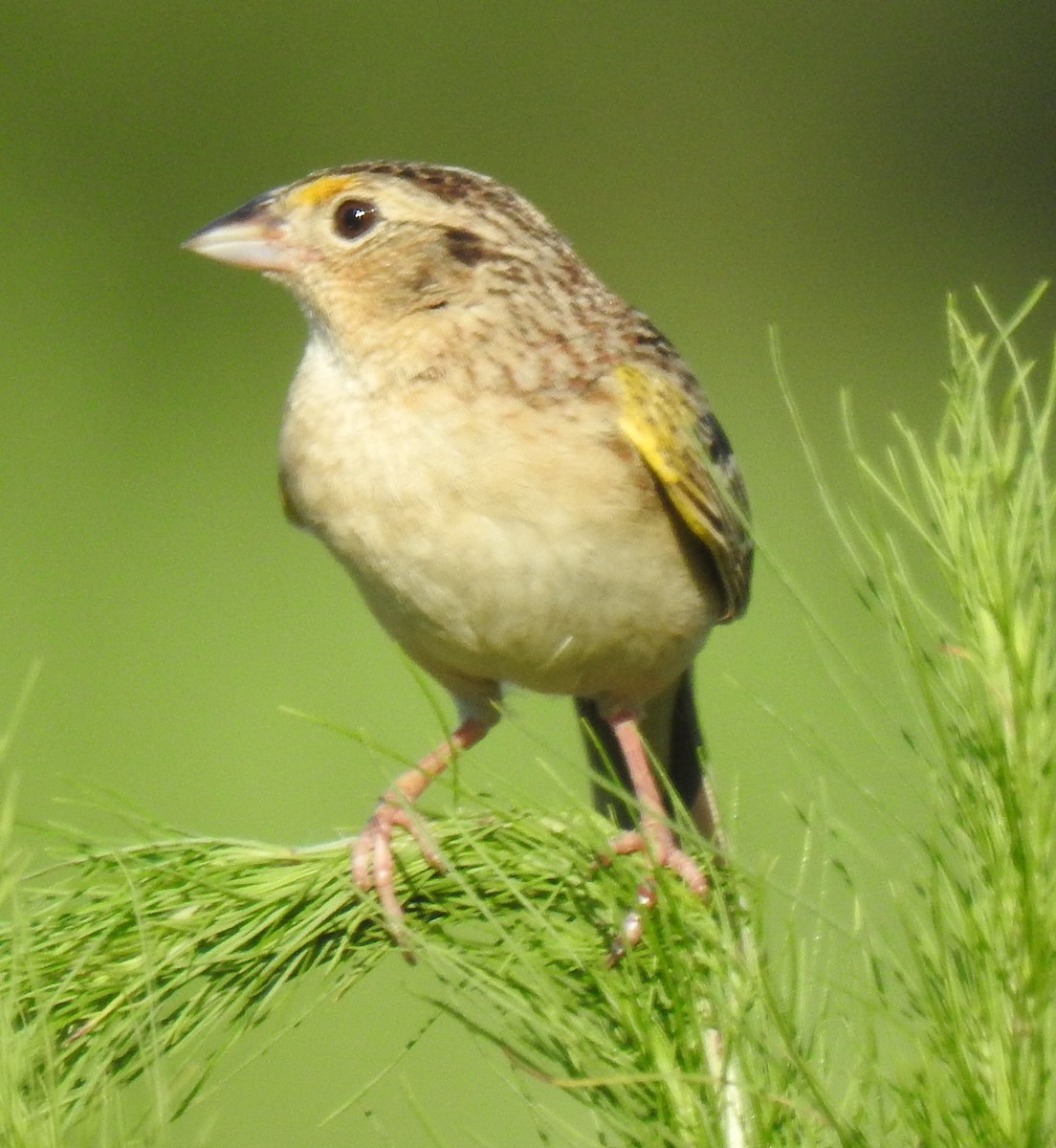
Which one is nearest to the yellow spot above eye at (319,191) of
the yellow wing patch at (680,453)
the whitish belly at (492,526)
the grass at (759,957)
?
the whitish belly at (492,526)

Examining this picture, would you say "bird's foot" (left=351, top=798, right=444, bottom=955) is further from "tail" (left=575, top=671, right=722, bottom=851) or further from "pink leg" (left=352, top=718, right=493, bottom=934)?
"tail" (left=575, top=671, right=722, bottom=851)

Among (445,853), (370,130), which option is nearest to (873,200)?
(370,130)

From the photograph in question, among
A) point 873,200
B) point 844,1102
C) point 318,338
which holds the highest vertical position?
point 318,338

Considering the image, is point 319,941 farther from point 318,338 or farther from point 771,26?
point 771,26

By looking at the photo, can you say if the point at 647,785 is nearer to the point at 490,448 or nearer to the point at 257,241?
the point at 490,448

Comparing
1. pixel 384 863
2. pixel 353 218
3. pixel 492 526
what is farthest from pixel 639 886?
pixel 353 218

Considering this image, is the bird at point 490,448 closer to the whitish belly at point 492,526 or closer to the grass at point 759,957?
the whitish belly at point 492,526

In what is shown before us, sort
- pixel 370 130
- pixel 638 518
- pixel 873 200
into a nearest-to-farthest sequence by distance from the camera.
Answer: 1. pixel 638 518
2. pixel 370 130
3. pixel 873 200
